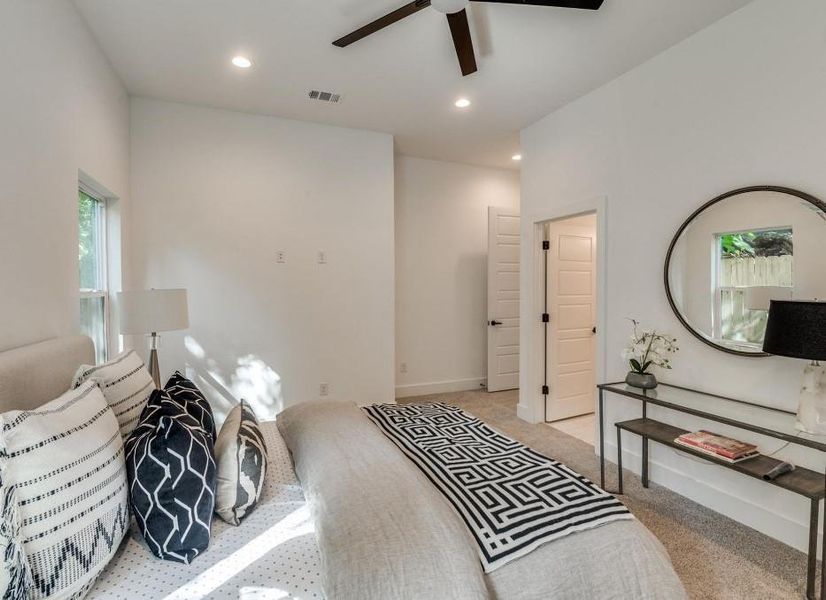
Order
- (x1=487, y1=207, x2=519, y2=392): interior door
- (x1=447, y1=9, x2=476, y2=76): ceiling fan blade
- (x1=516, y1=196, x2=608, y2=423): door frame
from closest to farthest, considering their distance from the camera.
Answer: (x1=447, y1=9, x2=476, y2=76): ceiling fan blade < (x1=516, y1=196, x2=608, y2=423): door frame < (x1=487, y1=207, x2=519, y2=392): interior door

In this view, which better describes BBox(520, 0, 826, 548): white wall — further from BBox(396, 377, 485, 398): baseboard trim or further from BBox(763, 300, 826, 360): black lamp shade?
BBox(396, 377, 485, 398): baseboard trim

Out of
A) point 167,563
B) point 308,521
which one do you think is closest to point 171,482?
point 167,563

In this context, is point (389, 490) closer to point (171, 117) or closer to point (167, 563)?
point (167, 563)

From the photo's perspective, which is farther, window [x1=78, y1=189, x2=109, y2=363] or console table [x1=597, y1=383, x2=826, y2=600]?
window [x1=78, y1=189, x2=109, y2=363]

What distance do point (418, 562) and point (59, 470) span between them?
91cm

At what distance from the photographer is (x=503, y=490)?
1.43 metres

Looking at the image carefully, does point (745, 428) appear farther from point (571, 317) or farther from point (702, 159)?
point (571, 317)

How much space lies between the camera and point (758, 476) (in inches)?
Answer: 70.6

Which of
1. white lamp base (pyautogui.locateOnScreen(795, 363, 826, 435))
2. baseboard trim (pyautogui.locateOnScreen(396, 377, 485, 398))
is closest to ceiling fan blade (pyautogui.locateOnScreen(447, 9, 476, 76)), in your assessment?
white lamp base (pyautogui.locateOnScreen(795, 363, 826, 435))

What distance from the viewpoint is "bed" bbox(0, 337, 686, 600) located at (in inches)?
39.8

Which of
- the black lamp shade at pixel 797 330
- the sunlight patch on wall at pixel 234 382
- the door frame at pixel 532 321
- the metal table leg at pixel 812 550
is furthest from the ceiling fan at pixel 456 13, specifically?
the sunlight patch on wall at pixel 234 382

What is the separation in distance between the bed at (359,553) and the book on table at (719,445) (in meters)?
1.02

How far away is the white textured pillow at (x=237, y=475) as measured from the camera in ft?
A: 4.09

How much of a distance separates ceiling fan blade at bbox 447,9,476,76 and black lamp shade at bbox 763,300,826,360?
1964mm
